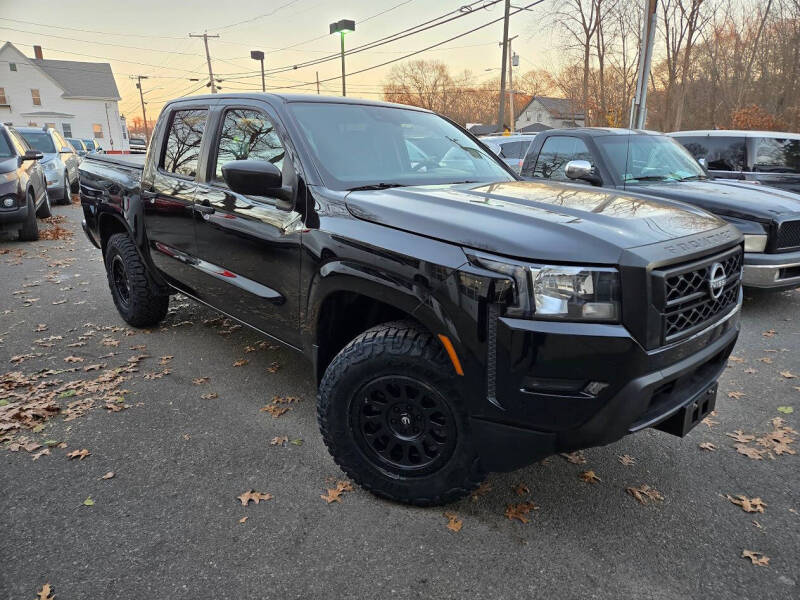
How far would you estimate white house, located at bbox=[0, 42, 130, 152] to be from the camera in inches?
1875

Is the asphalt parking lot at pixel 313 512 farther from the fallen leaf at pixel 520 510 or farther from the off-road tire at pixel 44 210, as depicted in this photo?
the off-road tire at pixel 44 210

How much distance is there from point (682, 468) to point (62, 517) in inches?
122

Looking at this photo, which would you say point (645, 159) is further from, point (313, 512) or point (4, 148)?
point (4, 148)

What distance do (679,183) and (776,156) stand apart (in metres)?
3.29

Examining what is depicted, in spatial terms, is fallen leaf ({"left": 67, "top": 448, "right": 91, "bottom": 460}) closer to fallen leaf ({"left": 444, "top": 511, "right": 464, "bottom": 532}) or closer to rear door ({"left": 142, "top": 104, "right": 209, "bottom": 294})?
rear door ({"left": 142, "top": 104, "right": 209, "bottom": 294})

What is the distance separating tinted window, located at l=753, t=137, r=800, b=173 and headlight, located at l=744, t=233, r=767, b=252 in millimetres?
3417

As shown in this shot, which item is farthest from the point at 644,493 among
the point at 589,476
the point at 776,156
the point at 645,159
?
the point at 776,156

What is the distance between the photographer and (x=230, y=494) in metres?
2.66

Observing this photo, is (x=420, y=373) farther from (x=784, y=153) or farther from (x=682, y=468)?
(x=784, y=153)

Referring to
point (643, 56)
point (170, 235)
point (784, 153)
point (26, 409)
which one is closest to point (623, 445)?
point (170, 235)

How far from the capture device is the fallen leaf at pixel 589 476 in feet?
9.10

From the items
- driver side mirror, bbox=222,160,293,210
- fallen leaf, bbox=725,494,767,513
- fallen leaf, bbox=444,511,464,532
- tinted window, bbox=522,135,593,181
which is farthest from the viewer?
tinted window, bbox=522,135,593,181

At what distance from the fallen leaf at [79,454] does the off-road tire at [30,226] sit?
7761 mm

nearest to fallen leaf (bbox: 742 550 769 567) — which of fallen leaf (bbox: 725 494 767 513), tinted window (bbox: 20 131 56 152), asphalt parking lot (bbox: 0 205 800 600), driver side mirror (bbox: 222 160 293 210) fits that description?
asphalt parking lot (bbox: 0 205 800 600)
